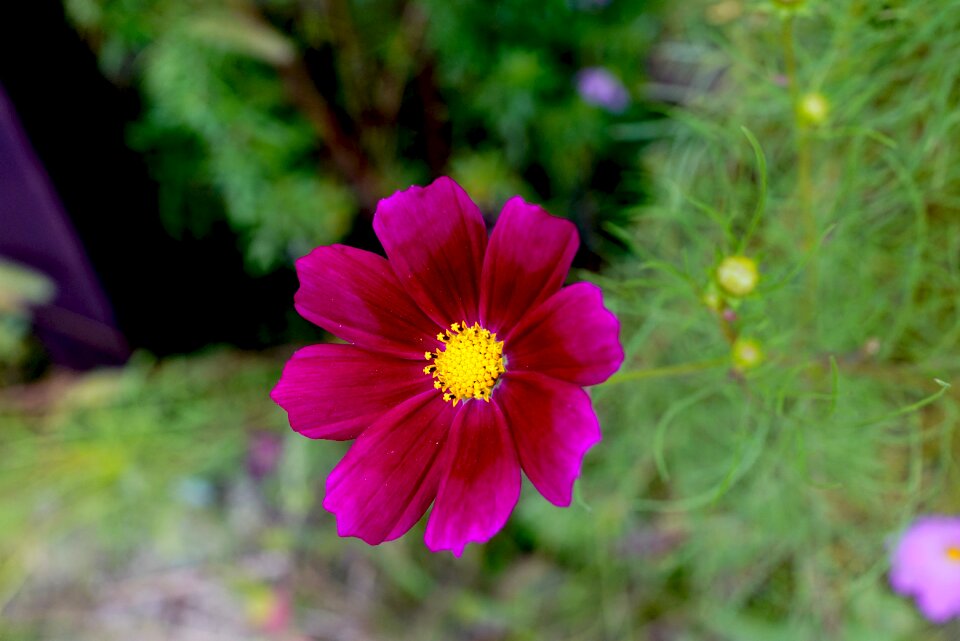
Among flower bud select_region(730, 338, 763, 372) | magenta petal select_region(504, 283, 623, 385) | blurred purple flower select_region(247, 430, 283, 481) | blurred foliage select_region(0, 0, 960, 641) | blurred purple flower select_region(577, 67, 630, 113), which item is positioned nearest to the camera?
magenta petal select_region(504, 283, 623, 385)

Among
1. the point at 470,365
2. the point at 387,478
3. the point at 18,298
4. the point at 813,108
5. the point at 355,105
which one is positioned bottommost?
the point at 387,478

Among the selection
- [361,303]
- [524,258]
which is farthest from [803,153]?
[361,303]

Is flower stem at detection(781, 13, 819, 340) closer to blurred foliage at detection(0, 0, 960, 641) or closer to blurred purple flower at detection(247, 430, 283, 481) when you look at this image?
blurred foliage at detection(0, 0, 960, 641)

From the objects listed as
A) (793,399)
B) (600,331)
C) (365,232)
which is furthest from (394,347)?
(365,232)

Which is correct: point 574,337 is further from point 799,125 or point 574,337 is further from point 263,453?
point 263,453

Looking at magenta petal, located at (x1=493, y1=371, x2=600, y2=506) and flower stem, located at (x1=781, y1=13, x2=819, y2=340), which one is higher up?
flower stem, located at (x1=781, y1=13, x2=819, y2=340)

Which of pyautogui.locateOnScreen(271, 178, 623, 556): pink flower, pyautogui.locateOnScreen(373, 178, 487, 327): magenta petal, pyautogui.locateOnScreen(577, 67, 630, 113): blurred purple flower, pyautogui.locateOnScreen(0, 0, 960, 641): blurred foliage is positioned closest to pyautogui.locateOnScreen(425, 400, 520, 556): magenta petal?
pyautogui.locateOnScreen(271, 178, 623, 556): pink flower
